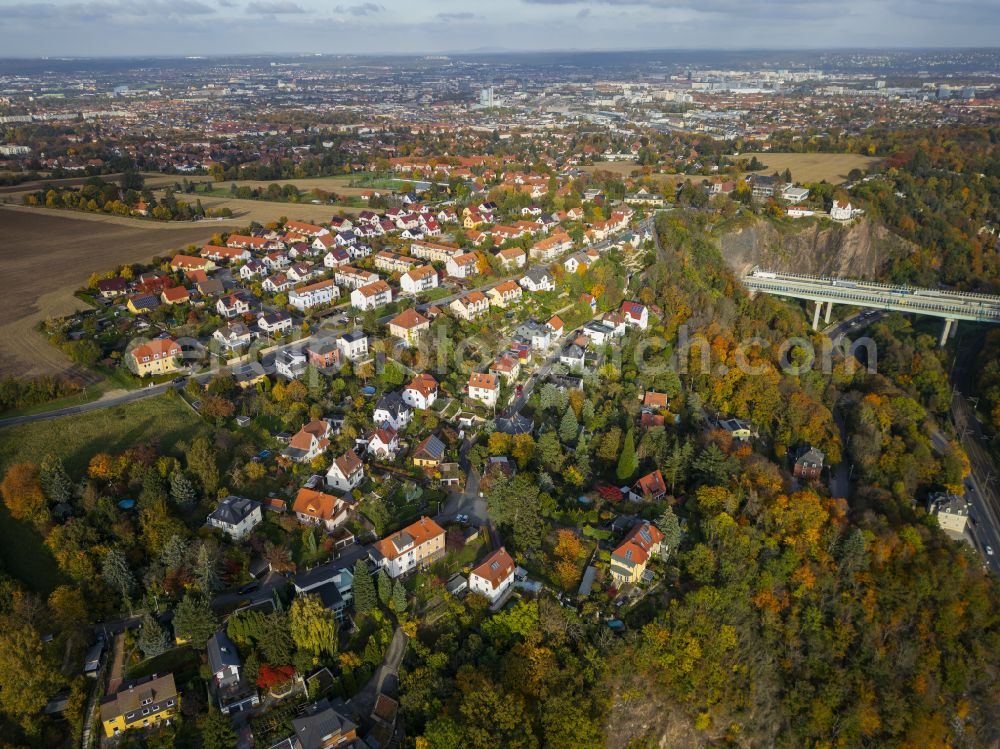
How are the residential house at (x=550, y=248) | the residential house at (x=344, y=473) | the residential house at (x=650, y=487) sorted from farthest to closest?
the residential house at (x=550, y=248) < the residential house at (x=650, y=487) < the residential house at (x=344, y=473)

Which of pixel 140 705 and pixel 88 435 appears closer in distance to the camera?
pixel 140 705

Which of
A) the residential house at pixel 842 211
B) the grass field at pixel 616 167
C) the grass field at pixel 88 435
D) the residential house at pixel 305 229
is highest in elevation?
the grass field at pixel 616 167

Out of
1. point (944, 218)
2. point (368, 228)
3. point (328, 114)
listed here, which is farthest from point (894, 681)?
point (328, 114)

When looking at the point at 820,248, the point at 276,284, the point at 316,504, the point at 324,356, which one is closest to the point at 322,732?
the point at 316,504

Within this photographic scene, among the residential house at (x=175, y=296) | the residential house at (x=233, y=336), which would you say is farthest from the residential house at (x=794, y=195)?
the residential house at (x=175, y=296)

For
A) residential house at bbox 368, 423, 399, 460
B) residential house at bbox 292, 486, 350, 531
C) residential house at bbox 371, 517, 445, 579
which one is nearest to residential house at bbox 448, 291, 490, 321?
residential house at bbox 368, 423, 399, 460

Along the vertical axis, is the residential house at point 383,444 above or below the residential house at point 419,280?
below

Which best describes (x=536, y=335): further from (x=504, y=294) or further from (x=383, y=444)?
(x=383, y=444)

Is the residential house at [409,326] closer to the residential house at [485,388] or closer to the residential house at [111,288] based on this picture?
the residential house at [485,388]
